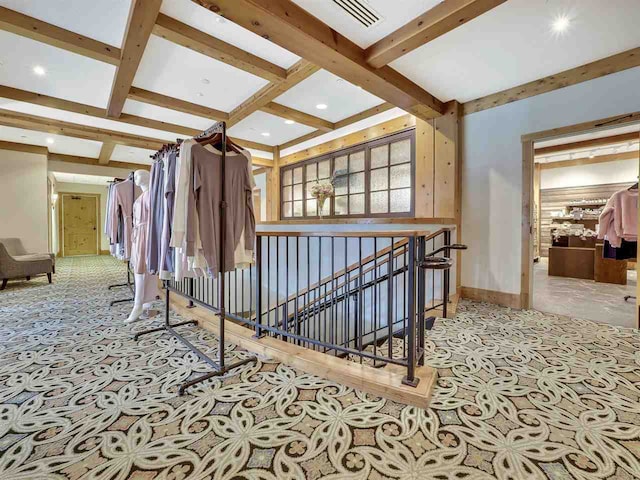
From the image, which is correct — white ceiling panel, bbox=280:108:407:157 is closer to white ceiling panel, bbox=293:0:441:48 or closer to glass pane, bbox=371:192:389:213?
glass pane, bbox=371:192:389:213

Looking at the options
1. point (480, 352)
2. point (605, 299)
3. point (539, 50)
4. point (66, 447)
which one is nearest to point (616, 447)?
point (480, 352)

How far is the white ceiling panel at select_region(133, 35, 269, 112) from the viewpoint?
3148mm

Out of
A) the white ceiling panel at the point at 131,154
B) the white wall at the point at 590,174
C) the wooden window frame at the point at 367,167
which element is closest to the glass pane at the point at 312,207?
the wooden window frame at the point at 367,167

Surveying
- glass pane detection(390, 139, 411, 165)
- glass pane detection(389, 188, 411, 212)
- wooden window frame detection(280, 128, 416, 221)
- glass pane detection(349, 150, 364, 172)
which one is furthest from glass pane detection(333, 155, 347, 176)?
glass pane detection(389, 188, 411, 212)

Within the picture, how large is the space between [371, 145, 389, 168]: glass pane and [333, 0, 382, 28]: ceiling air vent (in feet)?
8.49

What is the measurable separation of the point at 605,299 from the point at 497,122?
2.94 metres

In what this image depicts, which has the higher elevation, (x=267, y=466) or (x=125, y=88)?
(x=125, y=88)

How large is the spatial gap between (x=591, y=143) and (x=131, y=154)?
1060 cm

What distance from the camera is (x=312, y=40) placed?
7.75 feet

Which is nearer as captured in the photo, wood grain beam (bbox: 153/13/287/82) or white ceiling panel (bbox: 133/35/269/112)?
wood grain beam (bbox: 153/13/287/82)

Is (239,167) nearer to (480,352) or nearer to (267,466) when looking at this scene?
(267,466)

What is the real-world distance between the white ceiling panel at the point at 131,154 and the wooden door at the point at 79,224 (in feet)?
14.2

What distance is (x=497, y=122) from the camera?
3715mm

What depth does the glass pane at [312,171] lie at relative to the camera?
634cm
